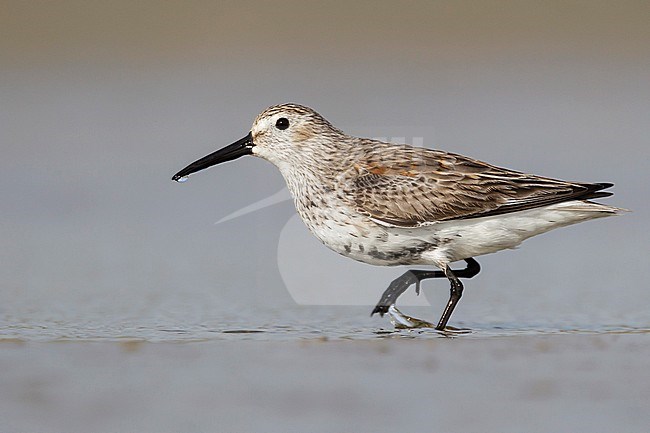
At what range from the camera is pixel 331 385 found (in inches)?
215

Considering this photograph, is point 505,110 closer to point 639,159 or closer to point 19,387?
point 639,159

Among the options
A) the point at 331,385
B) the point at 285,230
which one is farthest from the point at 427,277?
the point at 331,385

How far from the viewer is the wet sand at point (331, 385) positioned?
4895 mm

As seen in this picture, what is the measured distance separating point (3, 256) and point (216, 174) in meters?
3.04

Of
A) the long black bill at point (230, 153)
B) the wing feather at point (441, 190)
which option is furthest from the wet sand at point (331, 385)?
the long black bill at point (230, 153)

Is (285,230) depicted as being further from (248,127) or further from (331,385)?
(331,385)

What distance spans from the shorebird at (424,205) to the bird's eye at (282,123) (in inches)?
10.5

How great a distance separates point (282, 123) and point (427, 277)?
1.32 m

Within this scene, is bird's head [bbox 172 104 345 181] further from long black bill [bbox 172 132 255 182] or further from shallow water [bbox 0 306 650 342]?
shallow water [bbox 0 306 650 342]

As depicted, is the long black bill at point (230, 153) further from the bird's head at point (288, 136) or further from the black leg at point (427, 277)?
the black leg at point (427, 277)

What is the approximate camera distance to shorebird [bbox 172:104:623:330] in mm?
6914

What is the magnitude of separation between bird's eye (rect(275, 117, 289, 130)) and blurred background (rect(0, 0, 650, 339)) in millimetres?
1111

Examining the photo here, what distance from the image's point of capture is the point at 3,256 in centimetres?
870

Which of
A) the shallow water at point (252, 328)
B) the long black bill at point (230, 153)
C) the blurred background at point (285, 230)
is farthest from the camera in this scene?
the long black bill at point (230, 153)
